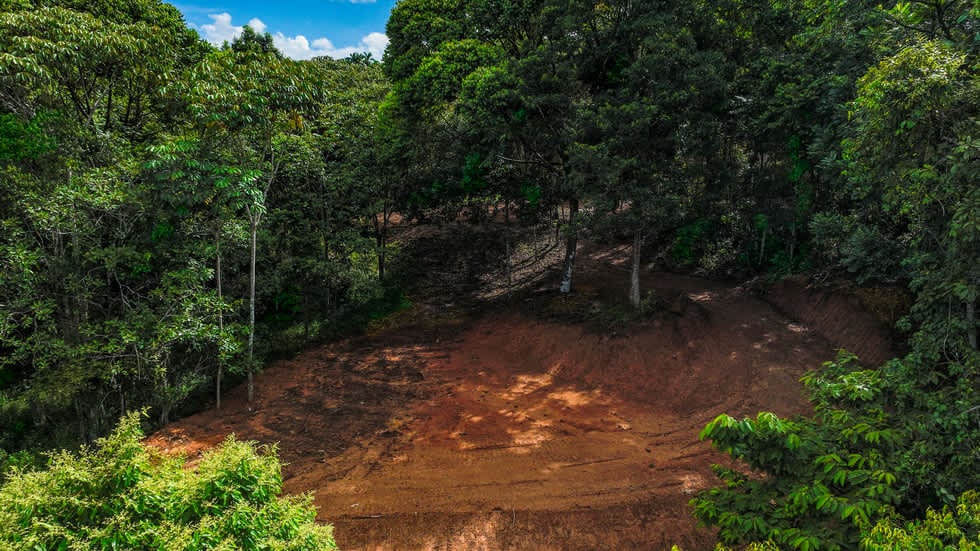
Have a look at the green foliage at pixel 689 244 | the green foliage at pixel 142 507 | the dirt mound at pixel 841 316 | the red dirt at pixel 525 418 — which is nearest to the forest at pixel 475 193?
the green foliage at pixel 142 507

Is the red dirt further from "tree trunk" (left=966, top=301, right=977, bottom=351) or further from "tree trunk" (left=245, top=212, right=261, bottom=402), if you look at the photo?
"tree trunk" (left=966, top=301, right=977, bottom=351)

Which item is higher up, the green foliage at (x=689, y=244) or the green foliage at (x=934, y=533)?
the green foliage at (x=689, y=244)

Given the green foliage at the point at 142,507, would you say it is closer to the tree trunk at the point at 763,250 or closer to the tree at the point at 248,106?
the tree at the point at 248,106

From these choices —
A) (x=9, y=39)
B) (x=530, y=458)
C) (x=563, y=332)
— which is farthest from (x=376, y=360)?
(x=9, y=39)

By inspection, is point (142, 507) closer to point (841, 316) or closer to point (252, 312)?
point (252, 312)

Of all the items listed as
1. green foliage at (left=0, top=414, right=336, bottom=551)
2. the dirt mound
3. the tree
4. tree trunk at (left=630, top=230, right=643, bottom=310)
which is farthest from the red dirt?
green foliage at (left=0, top=414, right=336, bottom=551)

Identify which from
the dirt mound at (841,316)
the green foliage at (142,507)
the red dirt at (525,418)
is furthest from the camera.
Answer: the dirt mound at (841,316)
